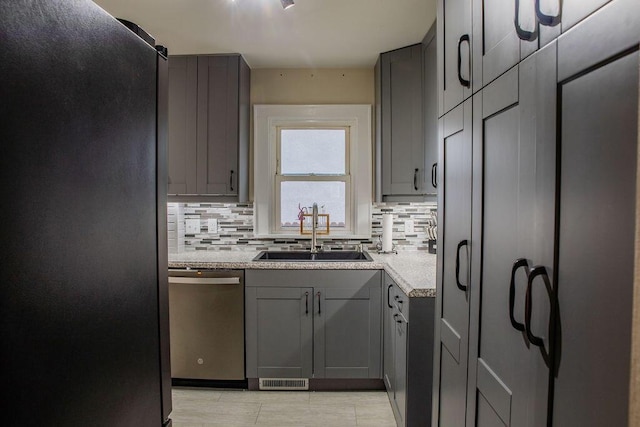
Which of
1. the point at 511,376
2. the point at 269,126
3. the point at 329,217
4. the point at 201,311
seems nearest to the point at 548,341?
the point at 511,376

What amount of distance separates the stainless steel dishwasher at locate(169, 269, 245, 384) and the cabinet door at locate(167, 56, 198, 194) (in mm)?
694

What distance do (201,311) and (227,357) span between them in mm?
361

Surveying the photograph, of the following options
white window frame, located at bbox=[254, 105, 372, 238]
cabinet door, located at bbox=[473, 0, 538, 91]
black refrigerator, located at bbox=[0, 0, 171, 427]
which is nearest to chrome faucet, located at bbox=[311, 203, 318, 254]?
white window frame, located at bbox=[254, 105, 372, 238]

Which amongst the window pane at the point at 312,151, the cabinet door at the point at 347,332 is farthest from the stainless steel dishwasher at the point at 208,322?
the window pane at the point at 312,151

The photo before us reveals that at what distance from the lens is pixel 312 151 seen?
3314 mm

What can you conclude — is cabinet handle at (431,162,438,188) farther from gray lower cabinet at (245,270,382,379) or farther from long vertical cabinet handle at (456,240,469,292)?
long vertical cabinet handle at (456,240,469,292)

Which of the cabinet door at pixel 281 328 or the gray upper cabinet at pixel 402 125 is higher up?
the gray upper cabinet at pixel 402 125

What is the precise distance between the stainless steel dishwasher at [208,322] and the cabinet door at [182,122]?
2.28ft

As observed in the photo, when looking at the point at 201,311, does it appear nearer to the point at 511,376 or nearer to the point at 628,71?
the point at 511,376

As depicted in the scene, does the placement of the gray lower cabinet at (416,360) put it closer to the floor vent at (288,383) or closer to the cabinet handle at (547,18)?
the floor vent at (288,383)

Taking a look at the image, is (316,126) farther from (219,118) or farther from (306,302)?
(306,302)

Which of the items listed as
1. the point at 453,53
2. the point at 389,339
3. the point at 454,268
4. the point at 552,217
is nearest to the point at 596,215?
the point at 552,217

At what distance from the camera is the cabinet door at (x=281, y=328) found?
270cm

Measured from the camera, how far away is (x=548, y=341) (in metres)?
0.77
